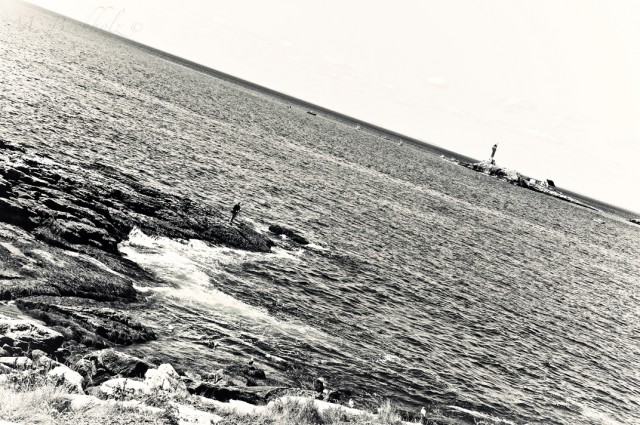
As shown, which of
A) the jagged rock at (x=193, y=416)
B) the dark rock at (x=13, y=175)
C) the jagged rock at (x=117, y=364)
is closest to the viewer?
the jagged rock at (x=193, y=416)

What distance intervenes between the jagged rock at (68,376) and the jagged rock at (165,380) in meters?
2.05

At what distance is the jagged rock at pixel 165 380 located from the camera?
48.4ft

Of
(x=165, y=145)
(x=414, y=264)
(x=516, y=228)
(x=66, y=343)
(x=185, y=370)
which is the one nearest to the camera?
(x=66, y=343)

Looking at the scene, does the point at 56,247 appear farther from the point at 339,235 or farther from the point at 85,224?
the point at 339,235

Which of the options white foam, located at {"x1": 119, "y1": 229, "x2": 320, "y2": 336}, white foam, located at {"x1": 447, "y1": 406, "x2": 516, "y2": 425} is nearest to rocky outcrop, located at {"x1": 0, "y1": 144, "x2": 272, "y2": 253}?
white foam, located at {"x1": 119, "y1": 229, "x2": 320, "y2": 336}

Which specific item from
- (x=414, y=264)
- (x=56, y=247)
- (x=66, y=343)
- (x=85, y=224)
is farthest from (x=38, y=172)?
(x=414, y=264)

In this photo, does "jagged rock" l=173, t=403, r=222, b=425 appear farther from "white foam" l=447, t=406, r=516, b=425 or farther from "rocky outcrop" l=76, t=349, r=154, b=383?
"white foam" l=447, t=406, r=516, b=425

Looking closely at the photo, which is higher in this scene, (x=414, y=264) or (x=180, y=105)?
(x=180, y=105)

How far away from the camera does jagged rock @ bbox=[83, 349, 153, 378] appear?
15383 mm

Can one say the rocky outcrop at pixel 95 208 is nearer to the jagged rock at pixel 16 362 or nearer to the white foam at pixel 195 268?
the white foam at pixel 195 268

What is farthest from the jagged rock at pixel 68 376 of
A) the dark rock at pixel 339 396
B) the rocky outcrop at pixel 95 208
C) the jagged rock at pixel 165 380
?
the rocky outcrop at pixel 95 208

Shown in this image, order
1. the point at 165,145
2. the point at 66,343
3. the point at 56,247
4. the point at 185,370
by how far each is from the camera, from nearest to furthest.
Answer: the point at 66,343 → the point at 185,370 → the point at 56,247 → the point at 165,145

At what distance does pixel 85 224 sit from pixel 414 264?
29228mm

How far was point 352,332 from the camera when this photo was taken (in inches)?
1074
